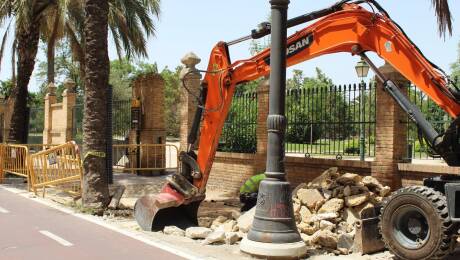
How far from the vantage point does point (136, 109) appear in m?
20.0

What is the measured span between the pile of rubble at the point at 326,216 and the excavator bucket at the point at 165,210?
363mm

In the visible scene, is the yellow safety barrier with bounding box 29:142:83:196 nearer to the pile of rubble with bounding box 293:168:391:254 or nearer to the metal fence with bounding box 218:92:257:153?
the metal fence with bounding box 218:92:257:153

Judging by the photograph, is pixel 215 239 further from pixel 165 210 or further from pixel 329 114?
pixel 329 114

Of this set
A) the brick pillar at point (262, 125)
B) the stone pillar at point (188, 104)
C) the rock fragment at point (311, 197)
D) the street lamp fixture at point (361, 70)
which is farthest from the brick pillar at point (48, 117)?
the rock fragment at point (311, 197)

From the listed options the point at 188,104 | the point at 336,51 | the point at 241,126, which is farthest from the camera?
the point at 188,104

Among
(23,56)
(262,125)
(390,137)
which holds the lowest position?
(390,137)

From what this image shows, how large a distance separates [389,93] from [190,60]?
29.9ft

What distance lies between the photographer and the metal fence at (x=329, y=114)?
12.3m

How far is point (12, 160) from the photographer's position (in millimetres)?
16922

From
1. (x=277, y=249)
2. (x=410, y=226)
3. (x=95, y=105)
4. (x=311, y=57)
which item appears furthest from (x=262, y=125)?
(x=410, y=226)

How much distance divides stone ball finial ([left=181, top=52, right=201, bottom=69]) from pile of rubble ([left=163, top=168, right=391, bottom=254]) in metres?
6.96

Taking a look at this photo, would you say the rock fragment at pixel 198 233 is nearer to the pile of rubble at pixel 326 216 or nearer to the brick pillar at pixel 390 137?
the pile of rubble at pixel 326 216

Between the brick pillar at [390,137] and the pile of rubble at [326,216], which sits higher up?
the brick pillar at [390,137]

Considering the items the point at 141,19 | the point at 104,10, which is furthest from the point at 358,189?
the point at 141,19
